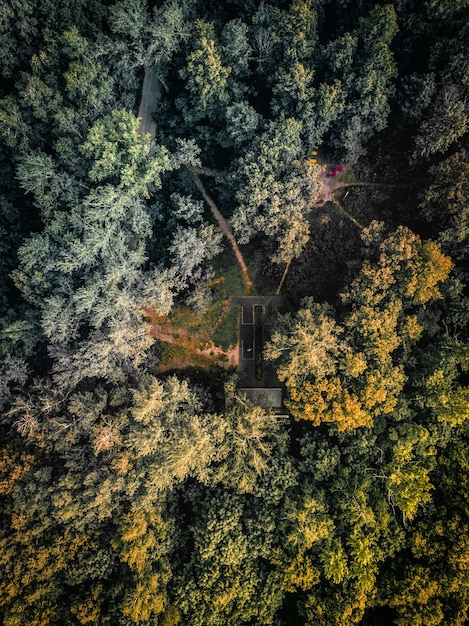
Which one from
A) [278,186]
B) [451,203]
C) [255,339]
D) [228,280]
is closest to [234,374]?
[255,339]

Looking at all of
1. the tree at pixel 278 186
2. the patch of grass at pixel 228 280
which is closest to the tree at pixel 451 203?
the tree at pixel 278 186

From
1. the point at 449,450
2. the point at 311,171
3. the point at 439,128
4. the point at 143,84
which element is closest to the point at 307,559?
the point at 449,450

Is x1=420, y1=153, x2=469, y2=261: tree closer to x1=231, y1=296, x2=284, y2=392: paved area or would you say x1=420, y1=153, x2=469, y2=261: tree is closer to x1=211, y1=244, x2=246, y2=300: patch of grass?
x1=231, y1=296, x2=284, y2=392: paved area

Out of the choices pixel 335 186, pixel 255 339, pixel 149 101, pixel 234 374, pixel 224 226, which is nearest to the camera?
pixel 234 374

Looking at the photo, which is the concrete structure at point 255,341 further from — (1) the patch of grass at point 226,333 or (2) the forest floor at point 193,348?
(2) the forest floor at point 193,348

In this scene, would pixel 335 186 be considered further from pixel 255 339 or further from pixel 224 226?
pixel 255 339
